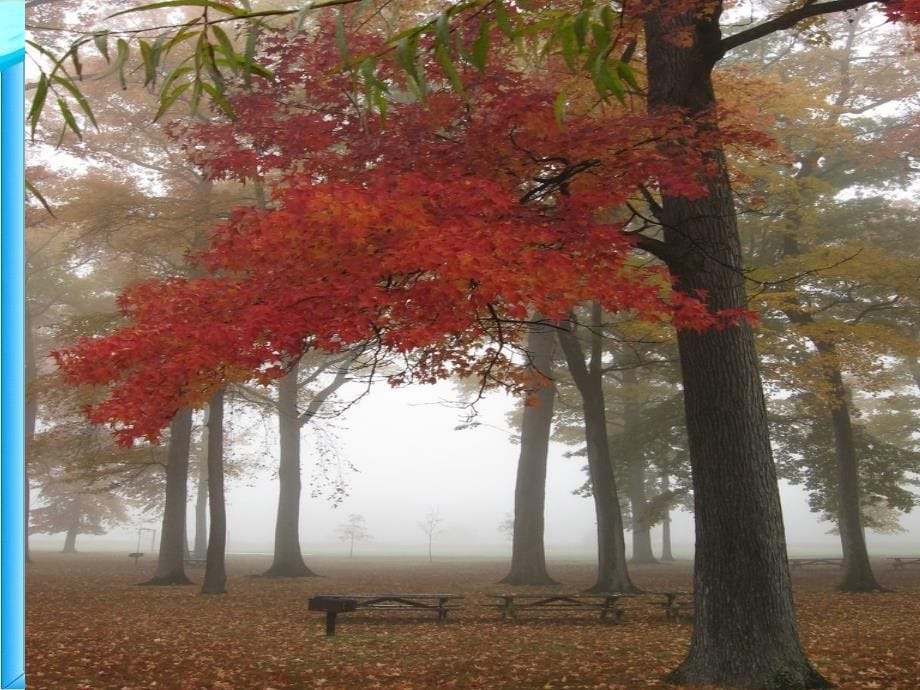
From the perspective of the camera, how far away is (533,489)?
53.0 feet

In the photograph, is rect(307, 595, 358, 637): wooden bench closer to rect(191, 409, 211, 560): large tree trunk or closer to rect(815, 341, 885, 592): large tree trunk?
rect(815, 341, 885, 592): large tree trunk

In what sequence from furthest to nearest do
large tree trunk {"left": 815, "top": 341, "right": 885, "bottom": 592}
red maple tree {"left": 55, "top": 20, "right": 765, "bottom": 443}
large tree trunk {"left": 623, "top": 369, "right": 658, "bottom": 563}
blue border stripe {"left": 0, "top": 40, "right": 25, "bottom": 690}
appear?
large tree trunk {"left": 623, "top": 369, "right": 658, "bottom": 563}, large tree trunk {"left": 815, "top": 341, "right": 885, "bottom": 592}, red maple tree {"left": 55, "top": 20, "right": 765, "bottom": 443}, blue border stripe {"left": 0, "top": 40, "right": 25, "bottom": 690}

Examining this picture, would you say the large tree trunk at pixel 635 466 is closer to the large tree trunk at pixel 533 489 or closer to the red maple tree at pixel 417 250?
the large tree trunk at pixel 533 489

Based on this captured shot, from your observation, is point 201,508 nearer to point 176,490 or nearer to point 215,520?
point 176,490

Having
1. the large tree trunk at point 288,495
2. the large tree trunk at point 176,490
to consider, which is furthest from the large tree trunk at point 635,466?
the large tree trunk at point 176,490

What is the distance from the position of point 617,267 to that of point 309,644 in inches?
181

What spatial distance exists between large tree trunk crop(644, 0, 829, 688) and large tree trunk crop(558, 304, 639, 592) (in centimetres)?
670

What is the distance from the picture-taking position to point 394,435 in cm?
5312

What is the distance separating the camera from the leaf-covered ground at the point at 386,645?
18.9 feet

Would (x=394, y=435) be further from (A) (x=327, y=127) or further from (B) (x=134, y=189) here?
(A) (x=327, y=127)

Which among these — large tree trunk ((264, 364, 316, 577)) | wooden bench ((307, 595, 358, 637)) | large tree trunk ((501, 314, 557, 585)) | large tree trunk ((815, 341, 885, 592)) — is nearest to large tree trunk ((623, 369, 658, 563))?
large tree trunk ((501, 314, 557, 585))

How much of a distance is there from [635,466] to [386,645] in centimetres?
1448

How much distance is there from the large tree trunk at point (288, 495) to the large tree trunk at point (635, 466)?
6.65 m

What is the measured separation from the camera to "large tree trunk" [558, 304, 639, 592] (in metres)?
12.5
